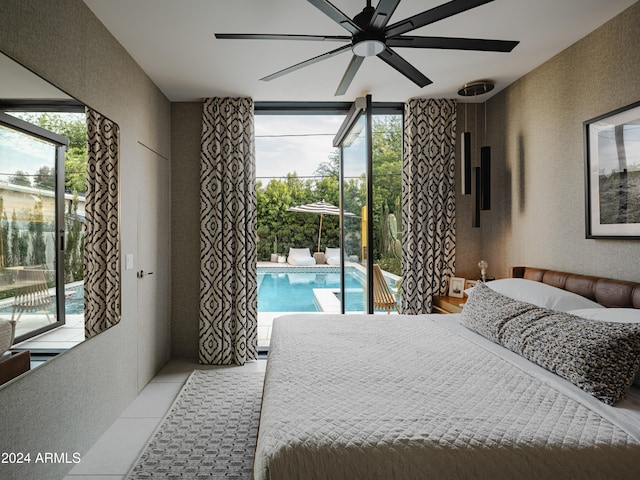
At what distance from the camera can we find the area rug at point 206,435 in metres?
2.11

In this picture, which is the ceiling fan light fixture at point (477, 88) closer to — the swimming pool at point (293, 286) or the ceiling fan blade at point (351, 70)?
the ceiling fan blade at point (351, 70)

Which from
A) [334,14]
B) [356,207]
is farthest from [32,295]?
[356,207]

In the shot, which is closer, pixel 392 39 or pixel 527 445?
pixel 527 445

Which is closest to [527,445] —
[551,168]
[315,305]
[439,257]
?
[551,168]

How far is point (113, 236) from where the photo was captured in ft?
8.64

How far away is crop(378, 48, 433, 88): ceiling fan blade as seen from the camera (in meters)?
2.14

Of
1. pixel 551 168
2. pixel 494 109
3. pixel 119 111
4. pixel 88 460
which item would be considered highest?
pixel 494 109

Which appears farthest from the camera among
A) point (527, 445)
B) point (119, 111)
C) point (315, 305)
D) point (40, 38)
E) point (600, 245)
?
point (315, 305)

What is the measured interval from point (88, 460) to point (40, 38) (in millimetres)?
2238

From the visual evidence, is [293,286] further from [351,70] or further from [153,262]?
[351,70]

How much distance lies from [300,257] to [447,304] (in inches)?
225

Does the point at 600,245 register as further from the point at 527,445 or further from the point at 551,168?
the point at 527,445

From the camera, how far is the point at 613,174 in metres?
2.43

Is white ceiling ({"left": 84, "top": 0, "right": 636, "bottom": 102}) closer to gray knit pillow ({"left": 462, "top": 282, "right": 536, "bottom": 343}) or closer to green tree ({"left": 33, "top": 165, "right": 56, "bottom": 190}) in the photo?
green tree ({"left": 33, "top": 165, "right": 56, "bottom": 190})
